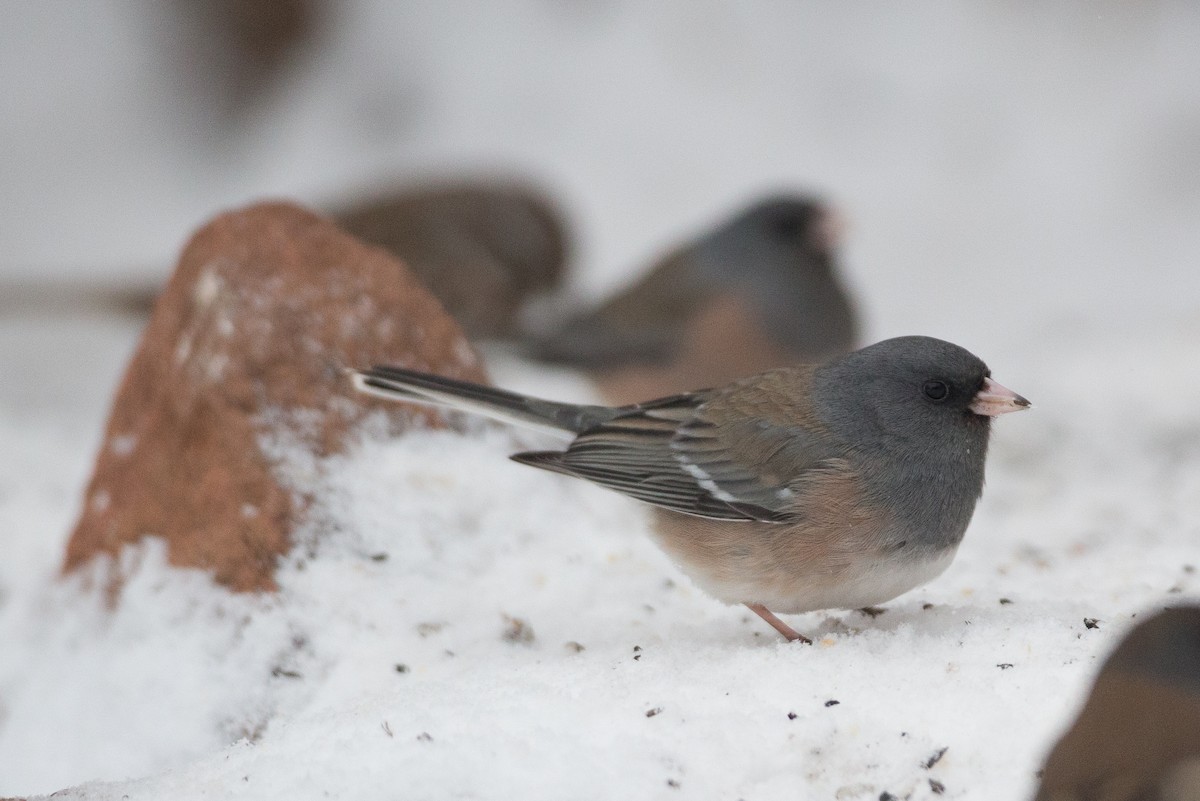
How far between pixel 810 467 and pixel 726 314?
2326 mm

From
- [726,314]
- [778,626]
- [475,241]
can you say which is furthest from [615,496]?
[475,241]

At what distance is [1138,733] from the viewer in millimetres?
1740

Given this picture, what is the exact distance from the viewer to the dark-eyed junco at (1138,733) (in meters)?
1.73

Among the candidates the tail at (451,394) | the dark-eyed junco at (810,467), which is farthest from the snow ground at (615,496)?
the tail at (451,394)

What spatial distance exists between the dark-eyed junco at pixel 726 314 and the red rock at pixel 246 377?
1562 millimetres

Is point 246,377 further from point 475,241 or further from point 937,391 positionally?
point 475,241

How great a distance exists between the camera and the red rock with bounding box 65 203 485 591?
2.84 m

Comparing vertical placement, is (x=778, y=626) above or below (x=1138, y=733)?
below

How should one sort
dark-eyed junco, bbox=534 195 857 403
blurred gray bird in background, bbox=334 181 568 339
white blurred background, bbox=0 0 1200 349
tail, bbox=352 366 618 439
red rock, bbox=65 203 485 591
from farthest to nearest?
white blurred background, bbox=0 0 1200 349
blurred gray bird in background, bbox=334 181 568 339
dark-eyed junco, bbox=534 195 857 403
red rock, bbox=65 203 485 591
tail, bbox=352 366 618 439

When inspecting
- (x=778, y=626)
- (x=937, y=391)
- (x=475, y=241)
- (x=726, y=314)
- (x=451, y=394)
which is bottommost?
(x=475, y=241)

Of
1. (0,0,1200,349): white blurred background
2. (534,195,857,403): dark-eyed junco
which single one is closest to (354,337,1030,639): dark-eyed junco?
(534,195,857,403): dark-eyed junco

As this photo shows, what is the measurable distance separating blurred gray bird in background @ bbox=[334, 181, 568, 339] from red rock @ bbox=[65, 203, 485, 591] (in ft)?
6.90

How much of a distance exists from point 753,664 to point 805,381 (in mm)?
666

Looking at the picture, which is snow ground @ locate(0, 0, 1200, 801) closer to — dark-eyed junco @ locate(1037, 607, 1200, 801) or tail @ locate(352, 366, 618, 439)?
dark-eyed junco @ locate(1037, 607, 1200, 801)
